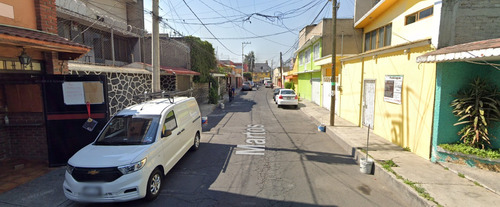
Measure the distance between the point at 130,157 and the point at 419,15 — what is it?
10.4m

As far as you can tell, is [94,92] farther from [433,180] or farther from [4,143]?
[433,180]

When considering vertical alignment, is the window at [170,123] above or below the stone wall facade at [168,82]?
below

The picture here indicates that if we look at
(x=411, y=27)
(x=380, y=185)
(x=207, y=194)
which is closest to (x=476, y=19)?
(x=411, y=27)

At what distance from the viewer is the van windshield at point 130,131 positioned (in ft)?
15.6

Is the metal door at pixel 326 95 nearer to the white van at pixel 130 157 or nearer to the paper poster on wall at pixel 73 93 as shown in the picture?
the white van at pixel 130 157

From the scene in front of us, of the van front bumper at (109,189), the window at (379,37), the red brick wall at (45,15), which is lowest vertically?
the van front bumper at (109,189)

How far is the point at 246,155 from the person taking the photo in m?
6.91

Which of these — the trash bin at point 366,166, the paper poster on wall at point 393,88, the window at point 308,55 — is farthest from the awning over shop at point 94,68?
the window at point 308,55

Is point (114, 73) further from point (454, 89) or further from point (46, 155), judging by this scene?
point (454, 89)

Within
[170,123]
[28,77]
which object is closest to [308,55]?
[170,123]

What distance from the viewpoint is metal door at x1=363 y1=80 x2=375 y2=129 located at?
351 inches

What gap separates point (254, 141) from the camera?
8.48 m

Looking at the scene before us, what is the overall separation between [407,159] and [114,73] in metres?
10.8

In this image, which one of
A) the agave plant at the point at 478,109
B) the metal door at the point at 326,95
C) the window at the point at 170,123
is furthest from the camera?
the metal door at the point at 326,95
